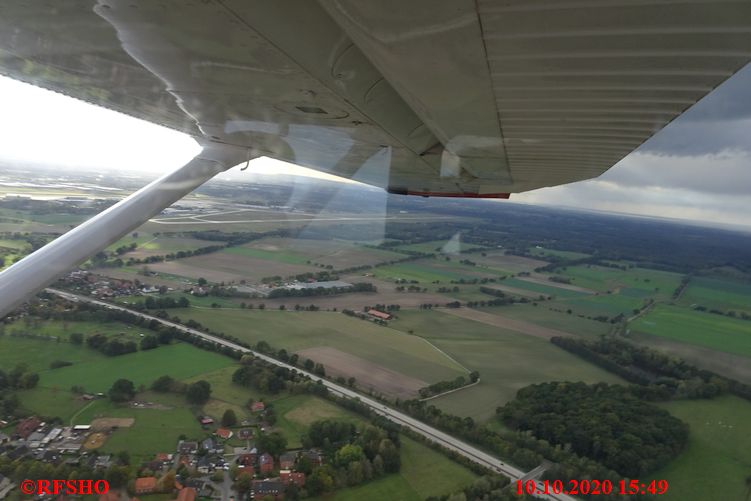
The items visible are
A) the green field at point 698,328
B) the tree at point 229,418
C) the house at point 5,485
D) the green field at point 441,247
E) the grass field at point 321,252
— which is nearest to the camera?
the house at point 5,485

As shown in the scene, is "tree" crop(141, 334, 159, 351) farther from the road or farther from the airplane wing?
the airplane wing

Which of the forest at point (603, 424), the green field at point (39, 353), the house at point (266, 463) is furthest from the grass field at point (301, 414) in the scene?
the green field at point (39, 353)

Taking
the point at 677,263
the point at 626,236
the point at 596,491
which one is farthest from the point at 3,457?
the point at 626,236

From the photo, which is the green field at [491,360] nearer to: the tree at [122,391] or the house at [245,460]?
the house at [245,460]

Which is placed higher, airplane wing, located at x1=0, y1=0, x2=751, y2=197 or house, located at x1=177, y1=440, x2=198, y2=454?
airplane wing, located at x1=0, y1=0, x2=751, y2=197

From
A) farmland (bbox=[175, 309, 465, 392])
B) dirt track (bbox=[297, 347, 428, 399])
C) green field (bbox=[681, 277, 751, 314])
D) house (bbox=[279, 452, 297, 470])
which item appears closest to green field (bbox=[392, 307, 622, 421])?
farmland (bbox=[175, 309, 465, 392])
